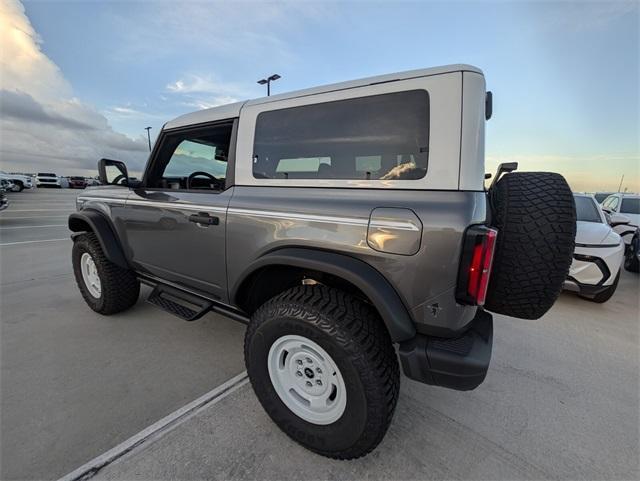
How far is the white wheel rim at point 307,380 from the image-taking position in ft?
5.47

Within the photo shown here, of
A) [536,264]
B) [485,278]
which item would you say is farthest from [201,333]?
[536,264]

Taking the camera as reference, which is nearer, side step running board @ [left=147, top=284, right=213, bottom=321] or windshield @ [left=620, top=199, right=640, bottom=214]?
side step running board @ [left=147, top=284, right=213, bottom=321]

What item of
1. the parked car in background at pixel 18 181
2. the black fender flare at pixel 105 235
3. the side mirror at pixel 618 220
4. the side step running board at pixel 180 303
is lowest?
the side step running board at pixel 180 303

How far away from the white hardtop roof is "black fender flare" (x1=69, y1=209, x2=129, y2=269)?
119 cm

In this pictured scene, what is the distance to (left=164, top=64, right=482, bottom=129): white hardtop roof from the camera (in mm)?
1458

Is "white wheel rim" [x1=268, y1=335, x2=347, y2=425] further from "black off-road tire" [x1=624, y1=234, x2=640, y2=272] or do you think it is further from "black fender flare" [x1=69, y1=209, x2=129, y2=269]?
"black off-road tire" [x1=624, y1=234, x2=640, y2=272]

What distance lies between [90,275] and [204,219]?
2.18 metres

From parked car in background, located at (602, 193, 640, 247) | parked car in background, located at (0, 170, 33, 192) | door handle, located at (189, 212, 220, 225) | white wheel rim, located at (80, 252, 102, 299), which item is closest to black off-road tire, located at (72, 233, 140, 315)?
white wheel rim, located at (80, 252, 102, 299)

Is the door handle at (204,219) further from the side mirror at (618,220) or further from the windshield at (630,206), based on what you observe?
the windshield at (630,206)

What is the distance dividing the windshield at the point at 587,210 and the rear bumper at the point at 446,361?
13.9ft

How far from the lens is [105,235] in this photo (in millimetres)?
2926

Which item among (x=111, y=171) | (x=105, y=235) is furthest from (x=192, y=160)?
(x=105, y=235)

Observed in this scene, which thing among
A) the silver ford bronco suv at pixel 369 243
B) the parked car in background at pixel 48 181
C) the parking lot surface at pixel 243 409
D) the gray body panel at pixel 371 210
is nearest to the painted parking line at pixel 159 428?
the parking lot surface at pixel 243 409

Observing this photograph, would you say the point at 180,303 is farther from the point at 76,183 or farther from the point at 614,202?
the point at 76,183
